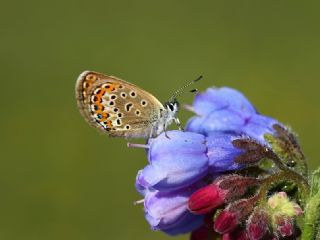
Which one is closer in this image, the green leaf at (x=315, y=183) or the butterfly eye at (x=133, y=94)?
the green leaf at (x=315, y=183)

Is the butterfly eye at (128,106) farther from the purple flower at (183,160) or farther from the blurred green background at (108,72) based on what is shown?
the blurred green background at (108,72)

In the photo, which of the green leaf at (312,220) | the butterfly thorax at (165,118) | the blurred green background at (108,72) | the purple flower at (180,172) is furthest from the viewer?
the blurred green background at (108,72)

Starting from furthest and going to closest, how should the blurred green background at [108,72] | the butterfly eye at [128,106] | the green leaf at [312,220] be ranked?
1. the blurred green background at [108,72]
2. the butterfly eye at [128,106]
3. the green leaf at [312,220]

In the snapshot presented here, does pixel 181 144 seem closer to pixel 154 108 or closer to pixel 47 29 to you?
pixel 154 108

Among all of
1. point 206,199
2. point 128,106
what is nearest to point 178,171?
point 206,199

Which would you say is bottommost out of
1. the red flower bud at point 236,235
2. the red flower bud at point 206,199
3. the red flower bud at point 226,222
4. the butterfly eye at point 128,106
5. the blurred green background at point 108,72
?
the blurred green background at point 108,72

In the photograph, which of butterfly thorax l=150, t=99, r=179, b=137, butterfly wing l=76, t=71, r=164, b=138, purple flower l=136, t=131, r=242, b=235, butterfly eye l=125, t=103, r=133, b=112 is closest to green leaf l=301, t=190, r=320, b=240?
purple flower l=136, t=131, r=242, b=235

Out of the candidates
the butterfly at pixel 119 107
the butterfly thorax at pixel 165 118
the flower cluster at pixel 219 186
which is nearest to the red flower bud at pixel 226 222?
the flower cluster at pixel 219 186
